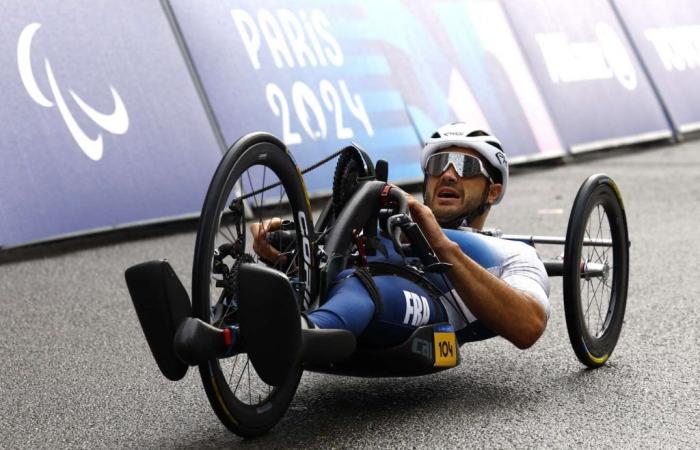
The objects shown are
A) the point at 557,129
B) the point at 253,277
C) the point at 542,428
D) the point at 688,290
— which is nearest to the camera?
the point at 253,277

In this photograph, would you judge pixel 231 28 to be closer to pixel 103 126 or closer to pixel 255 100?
pixel 255 100

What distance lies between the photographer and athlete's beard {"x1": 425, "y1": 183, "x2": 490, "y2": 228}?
4.57 m

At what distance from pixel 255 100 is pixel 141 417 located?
17.6 ft

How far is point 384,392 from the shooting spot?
4.43 meters

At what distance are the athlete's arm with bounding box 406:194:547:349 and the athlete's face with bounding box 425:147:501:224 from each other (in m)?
0.42

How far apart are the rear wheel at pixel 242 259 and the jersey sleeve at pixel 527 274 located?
2.28 feet

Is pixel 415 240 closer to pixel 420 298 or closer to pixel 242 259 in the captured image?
pixel 420 298

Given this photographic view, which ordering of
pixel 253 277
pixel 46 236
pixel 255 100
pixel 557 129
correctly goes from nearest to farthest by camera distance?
1. pixel 253 277
2. pixel 46 236
3. pixel 255 100
4. pixel 557 129

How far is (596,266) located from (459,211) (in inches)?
23.5

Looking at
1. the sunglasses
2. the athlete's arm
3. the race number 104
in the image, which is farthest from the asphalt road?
the race number 104

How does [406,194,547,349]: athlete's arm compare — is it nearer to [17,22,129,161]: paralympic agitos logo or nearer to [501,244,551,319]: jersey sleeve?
[501,244,551,319]: jersey sleeve

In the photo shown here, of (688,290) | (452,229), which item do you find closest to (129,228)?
(688,290)

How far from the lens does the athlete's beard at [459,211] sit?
457 centimetres

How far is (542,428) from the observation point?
155 inches
